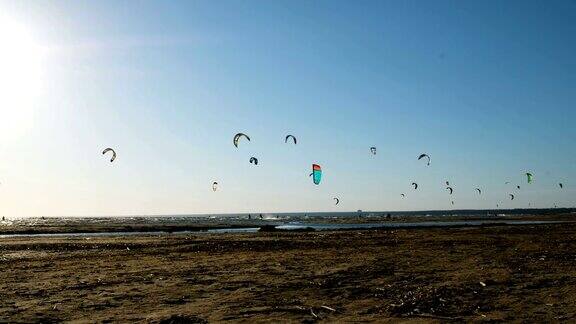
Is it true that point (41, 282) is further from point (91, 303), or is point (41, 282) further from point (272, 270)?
point (272, 270)

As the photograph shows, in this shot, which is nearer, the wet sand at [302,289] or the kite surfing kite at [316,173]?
the wet sand at [302,289]

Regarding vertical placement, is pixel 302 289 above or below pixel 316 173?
below

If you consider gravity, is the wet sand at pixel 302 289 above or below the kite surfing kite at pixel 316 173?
below

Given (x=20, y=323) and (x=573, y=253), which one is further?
(x=573, y=253)

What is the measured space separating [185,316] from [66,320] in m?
2.22

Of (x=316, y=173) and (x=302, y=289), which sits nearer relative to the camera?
(x=302, y=289)

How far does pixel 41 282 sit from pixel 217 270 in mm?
5108

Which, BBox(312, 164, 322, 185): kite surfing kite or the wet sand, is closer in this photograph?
the wet sand

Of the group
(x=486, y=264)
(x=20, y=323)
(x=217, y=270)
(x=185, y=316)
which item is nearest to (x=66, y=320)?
(x=20, y=323)

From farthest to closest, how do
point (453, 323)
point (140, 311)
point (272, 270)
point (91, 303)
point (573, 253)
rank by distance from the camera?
1. point (573, 253)
2. point (272, 270)
3. point (91, 303)
4. point (140, 311)
5. point (453, 323)

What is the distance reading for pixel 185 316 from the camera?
8992 millimetres

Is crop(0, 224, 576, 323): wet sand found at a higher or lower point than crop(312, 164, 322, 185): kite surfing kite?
lower

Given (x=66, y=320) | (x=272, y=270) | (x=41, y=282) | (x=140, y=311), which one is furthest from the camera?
(x=272, y=270)

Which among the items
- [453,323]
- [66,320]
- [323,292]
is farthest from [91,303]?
[453,323]
